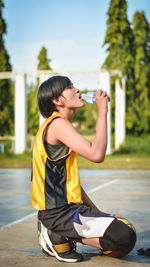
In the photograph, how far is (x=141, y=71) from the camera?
24984 millimetres

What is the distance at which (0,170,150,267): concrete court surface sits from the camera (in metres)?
3.81

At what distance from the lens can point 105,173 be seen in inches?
507

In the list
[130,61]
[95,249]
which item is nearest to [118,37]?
[130,61]

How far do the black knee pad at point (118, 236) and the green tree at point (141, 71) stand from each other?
66.2ft

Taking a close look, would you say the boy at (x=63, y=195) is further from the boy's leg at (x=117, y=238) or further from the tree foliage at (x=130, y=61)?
the tree foliage at (x=130, y=61)

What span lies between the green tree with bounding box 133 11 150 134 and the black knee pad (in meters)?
20.2

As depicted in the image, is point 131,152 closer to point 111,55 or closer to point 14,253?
point 111,55

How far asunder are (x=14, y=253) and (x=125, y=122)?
65.4 ft

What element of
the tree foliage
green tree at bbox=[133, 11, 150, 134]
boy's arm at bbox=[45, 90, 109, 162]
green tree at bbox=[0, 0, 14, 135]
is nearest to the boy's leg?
boy's arm at bbox=[45, 90, 109, 162]

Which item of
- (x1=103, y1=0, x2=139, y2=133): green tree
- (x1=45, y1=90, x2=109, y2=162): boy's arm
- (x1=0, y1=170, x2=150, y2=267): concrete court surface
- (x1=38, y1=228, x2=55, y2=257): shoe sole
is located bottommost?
(x1=0, y1=170, x2=150, y2=267): concrete court surface

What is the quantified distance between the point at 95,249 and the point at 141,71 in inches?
844

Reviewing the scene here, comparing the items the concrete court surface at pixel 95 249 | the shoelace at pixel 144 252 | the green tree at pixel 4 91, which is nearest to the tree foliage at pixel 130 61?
the green tree at pixel 4 91

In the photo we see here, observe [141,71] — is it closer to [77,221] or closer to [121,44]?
[121,44]

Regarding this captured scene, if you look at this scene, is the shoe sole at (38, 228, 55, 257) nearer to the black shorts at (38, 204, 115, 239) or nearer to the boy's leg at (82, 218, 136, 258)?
the black shorts at (38, 204, 115, 239)
